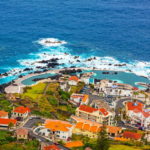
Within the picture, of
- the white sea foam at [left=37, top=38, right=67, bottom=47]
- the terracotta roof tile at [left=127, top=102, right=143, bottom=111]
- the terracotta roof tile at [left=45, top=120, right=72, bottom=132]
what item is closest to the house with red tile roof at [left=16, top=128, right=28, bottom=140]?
the terracotta roof tile at [left=45, top=120, right=72, bottom=132]

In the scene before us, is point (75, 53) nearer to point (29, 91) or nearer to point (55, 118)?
point (29, 91)

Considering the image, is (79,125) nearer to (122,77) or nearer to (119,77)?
(119,77)

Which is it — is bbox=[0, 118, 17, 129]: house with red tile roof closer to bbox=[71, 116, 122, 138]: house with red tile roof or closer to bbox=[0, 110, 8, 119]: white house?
bbox=[0, 110, 8, 119]: white house

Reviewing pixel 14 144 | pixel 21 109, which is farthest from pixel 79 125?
pixel 14 144

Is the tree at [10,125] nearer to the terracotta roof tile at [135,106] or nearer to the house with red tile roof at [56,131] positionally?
the house with red tile roof at [56,131]

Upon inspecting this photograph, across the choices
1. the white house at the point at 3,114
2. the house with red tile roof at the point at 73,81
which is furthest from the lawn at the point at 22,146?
the house with red tile roof at the point at 73,81

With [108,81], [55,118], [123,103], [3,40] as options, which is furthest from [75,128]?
[3,40]
